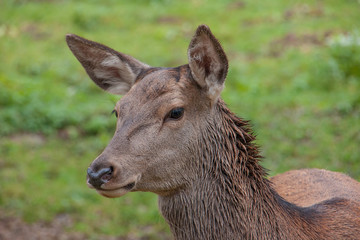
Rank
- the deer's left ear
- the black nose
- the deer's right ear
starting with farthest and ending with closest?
the deer's right ear, the deer's left ear, the black nose

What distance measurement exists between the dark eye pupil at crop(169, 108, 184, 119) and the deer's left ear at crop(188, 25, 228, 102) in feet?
0.73

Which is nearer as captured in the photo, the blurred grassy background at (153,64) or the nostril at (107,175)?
the nostril at (107,175)

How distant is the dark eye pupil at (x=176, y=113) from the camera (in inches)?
140

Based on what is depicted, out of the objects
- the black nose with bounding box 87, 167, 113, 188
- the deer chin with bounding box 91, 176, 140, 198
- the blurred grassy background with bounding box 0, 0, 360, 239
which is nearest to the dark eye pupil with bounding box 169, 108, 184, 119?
the deer chin with bounding box 91, 176, 140, 198

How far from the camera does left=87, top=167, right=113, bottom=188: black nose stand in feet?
10.7

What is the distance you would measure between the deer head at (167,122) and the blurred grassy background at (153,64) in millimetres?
1254

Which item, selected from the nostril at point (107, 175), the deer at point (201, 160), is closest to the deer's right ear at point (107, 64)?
the deer at point (201, 160)

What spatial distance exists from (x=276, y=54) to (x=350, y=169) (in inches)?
186

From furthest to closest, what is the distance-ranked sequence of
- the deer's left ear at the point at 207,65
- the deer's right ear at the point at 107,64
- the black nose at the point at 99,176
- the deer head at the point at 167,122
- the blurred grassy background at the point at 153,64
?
the blurred grassy background at the point at 153,64 < the deer's right ear at the point at 107,64 < the deer's left ear at the point at 207,65 < the deer head at the point at 167,122 < the black nose at the point at 99,176

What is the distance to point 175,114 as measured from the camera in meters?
3.57

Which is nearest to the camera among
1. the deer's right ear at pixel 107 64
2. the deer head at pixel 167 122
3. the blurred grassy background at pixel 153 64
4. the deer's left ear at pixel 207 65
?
the deer head at pixel 167 122

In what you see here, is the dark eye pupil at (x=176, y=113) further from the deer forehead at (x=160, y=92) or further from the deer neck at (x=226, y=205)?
the deer neck at (x=226, y=205)

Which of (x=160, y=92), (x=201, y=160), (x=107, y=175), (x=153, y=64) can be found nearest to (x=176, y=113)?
(x=160, y=92)

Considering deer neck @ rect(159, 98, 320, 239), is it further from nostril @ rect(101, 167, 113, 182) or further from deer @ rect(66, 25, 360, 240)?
nostril @ rect(101, 167, 113, 182)
